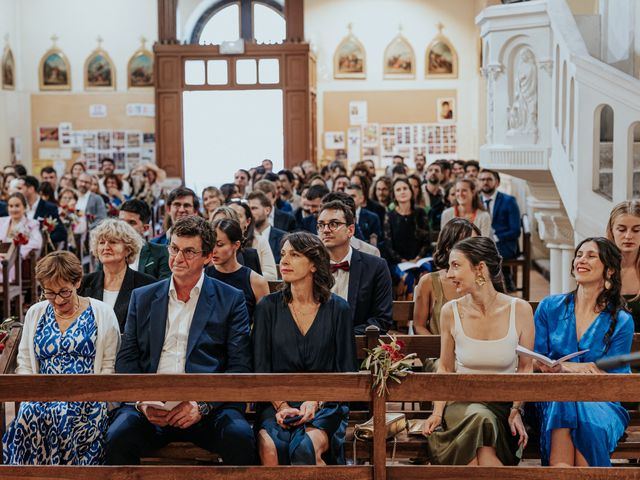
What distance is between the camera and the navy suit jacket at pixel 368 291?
5992mm

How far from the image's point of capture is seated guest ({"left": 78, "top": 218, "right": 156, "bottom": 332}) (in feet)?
19.2

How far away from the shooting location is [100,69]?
72.2 ft

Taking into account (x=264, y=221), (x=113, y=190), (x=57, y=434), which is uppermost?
(x=113, y=190)

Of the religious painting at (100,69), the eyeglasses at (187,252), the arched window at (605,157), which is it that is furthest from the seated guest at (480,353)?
the religious painting at (100,69)

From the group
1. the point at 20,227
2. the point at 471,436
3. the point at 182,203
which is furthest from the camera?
the point at 20,227

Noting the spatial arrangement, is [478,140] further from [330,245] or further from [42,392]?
[42,392]

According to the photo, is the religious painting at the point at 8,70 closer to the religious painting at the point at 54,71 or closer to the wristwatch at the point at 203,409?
the religious painting at the point at 54,71

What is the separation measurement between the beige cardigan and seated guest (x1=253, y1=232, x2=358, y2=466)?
2.41 ft

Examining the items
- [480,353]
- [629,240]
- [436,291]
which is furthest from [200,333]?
[629,240]

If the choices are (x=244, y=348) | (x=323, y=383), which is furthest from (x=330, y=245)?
(x=323, y=383)

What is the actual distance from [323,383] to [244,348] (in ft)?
3.08

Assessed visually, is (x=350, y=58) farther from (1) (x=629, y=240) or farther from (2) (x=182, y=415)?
(2) (x=182, y=415)

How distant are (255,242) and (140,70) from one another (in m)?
14.9

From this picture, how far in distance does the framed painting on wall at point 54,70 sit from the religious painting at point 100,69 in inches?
15.7
